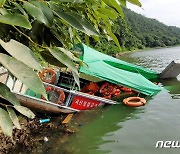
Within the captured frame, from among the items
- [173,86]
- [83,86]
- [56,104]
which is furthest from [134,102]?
[173,86]

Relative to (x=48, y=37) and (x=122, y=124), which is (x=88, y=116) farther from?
(x=48, y=37)

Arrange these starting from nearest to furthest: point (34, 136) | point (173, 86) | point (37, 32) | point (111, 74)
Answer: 1. point (37, 32)
2. point (34, 136)
3. point (111, 74)
4. point (173, 86)

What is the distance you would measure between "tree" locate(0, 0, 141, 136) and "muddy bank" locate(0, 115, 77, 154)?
502 centimetres

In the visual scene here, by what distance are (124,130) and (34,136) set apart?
8.06 ft

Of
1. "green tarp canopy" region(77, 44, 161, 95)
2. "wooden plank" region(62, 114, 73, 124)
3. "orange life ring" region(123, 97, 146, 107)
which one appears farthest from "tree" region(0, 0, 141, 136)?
"orange life ring" region(123, 97, 146, 107)

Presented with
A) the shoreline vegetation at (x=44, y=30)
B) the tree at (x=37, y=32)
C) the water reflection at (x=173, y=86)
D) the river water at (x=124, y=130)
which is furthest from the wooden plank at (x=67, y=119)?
the tree at (x=37, y=32)

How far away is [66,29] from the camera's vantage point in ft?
3.11

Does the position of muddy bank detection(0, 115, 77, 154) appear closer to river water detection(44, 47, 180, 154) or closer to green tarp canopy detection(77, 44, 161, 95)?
river water detection(44, 47, 180, 154)

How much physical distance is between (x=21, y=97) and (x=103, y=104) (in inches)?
119

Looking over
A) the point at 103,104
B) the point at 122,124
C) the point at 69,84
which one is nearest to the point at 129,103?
the point at 103,104

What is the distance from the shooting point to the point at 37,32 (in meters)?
0.75

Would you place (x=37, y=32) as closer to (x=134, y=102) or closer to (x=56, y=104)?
(x=56, y=104)

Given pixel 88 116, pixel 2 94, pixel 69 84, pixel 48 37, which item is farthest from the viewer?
pixel 69 84

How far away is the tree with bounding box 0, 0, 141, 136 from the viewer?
413mm
